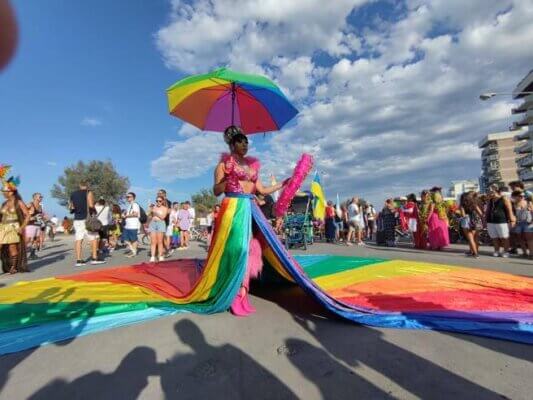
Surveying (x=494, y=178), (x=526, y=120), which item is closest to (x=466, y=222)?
(x=526, y=120)

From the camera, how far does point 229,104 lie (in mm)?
4926

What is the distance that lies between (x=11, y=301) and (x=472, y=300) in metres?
5.66

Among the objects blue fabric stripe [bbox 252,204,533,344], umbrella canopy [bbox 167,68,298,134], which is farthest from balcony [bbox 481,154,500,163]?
blue fabric stripe [bbox 252,204,533,344]

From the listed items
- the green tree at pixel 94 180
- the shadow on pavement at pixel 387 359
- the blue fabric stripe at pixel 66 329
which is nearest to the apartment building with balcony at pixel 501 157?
the green tree at pixel 94 180

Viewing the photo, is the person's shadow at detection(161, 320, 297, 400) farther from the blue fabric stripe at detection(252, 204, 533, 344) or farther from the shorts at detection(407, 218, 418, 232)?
the shorts at detection(407, 218, 418, 232)

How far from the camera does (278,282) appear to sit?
4.61 metres

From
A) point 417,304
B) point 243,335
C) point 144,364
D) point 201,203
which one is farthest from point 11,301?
point 201,203

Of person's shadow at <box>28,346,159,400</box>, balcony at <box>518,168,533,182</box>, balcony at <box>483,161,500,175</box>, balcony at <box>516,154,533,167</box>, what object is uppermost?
balcony at <box>483,161,500,175</box>

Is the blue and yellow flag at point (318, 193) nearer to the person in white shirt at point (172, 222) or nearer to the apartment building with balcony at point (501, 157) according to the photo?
the person in white shirt at point (172, 222)

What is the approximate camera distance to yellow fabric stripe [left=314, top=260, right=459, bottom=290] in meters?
4.84

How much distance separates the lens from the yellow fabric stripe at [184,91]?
4.15 meters

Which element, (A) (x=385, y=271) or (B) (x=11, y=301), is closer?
(B) (x=11, y=301)

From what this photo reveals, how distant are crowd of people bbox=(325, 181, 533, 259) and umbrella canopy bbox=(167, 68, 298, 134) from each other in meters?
6.16

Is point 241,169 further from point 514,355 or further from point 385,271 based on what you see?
point 385,271
